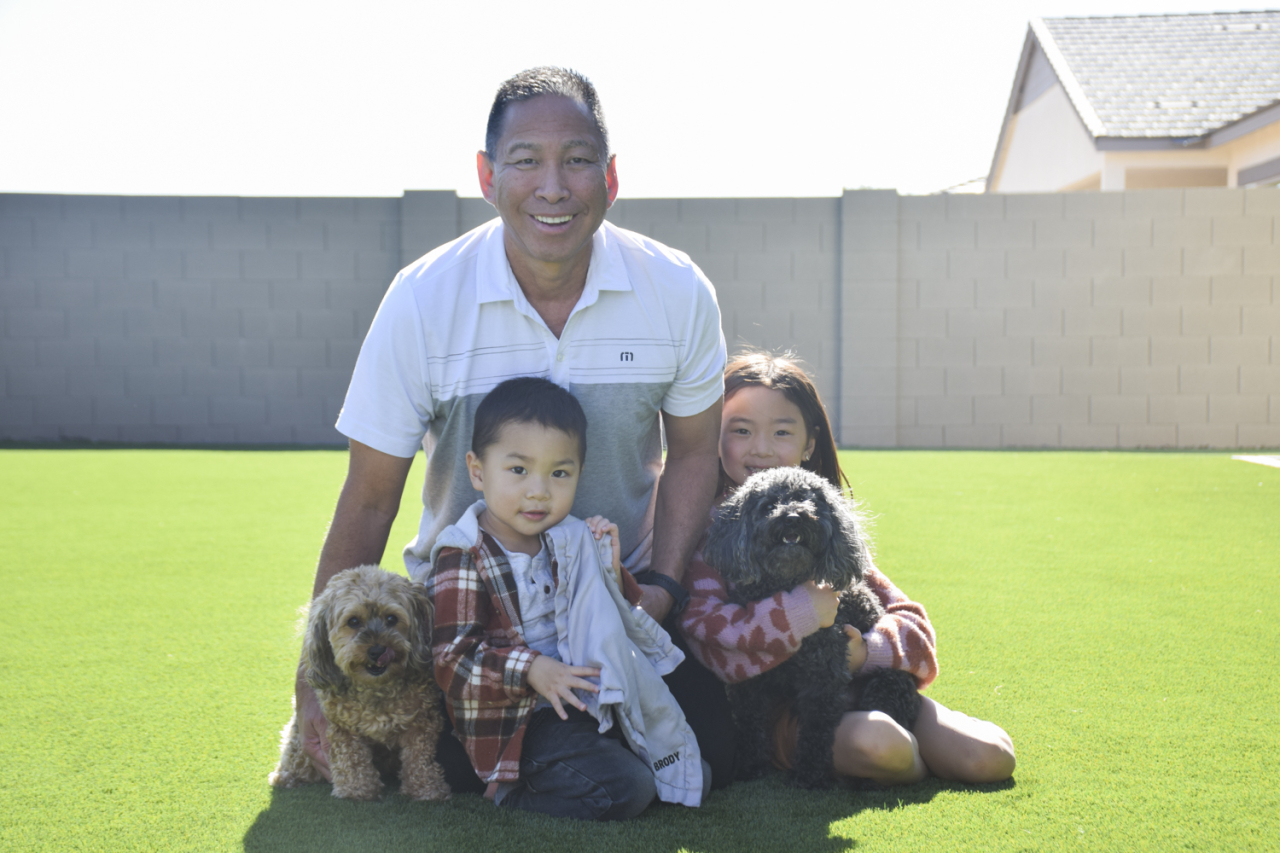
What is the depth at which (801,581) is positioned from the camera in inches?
90.6

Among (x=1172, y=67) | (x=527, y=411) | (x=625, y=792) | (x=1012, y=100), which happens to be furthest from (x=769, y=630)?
(x=1012, y=100)

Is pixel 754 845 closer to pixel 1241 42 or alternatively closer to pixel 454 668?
pixel 454 668

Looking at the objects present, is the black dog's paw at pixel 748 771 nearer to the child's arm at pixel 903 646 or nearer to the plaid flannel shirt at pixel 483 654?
the child's arm at pixel 903 646

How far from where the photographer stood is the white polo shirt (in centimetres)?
242

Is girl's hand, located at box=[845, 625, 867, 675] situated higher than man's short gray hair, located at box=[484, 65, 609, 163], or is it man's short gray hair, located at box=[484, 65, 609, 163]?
man's short gray hair, located at box=[484, 65, 609, 163]

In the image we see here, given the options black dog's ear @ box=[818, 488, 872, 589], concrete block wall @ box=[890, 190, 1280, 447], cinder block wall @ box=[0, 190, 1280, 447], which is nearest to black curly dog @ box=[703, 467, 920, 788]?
black dog's ear @ box=[818, 488, 872, 589]

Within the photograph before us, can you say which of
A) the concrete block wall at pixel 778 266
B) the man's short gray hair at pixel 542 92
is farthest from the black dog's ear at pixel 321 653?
the concrete block wall at pixel 778 266

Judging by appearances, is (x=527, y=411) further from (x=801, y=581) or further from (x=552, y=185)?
(x=801, y=581)

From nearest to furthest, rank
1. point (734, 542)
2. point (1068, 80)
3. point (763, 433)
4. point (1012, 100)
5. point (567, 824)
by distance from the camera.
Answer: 1. point (567, 824)
2. point (734, 542)
3. point (763, 433)
4. point (1068, 80)
5. point (1012, 100)

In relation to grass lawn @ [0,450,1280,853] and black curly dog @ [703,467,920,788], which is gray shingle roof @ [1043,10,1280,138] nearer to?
grass lawn @ [0,450,1280,853]

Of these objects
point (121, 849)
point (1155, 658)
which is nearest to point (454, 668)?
point (121, 849)

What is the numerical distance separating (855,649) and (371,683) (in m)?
1.15

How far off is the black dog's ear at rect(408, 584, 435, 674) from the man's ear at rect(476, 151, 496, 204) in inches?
39.7

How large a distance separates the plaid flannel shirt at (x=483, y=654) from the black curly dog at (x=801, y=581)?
45cm
